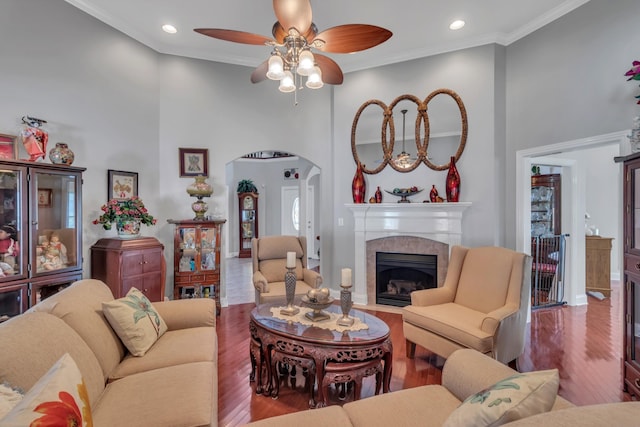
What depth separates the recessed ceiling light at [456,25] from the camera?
3.67 meters

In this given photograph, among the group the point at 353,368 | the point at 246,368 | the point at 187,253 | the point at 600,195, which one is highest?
the point at 600,195

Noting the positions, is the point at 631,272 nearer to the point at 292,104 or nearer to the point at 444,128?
the point at 444,128

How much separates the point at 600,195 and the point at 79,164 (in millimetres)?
8623

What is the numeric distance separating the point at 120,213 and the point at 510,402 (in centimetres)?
369

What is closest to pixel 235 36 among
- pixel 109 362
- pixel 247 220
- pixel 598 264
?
pixel 109 362

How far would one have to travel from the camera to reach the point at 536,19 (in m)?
3.63

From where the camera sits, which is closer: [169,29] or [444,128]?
[169,29]

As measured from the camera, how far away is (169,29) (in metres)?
3.82

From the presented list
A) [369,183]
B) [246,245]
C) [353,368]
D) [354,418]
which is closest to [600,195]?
[369,183]

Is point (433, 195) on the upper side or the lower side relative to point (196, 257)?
upper

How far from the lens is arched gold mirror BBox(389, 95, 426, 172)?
4.41 metres

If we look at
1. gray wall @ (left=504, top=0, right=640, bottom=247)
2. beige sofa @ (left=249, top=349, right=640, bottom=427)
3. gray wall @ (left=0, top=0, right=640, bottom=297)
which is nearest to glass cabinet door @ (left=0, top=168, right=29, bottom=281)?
gray wall @ (left=0, top=0, right=640, bottom=297)

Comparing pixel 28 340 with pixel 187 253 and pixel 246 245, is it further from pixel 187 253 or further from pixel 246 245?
pixel 246 245

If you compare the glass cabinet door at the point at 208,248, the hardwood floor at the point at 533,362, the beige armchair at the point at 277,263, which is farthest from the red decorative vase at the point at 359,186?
the glass cabinet door at the point at 208,248
